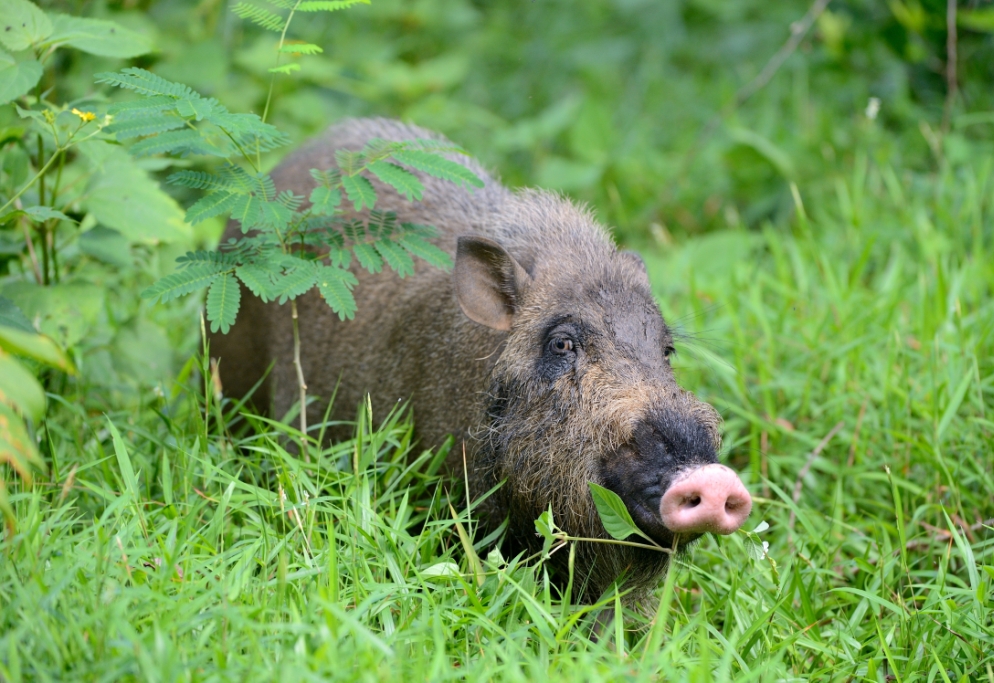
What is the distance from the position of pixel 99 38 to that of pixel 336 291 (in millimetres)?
1412

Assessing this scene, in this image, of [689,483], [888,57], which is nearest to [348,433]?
[689,483]

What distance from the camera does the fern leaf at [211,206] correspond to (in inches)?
127

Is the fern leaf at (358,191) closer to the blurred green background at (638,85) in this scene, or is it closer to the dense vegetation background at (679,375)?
the dense vegetation background at (679,375)

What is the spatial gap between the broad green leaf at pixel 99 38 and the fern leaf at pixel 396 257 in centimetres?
122

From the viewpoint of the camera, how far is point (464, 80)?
919 centimetres

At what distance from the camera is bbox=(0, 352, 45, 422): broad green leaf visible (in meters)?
1.99

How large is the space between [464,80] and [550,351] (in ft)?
21.1

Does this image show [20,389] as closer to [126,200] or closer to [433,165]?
[433,165]

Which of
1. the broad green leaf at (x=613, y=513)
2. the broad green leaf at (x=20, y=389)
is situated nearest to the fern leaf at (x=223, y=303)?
the broad green leaf at (x=20, y=389)

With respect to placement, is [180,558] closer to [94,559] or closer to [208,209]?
[94,559]

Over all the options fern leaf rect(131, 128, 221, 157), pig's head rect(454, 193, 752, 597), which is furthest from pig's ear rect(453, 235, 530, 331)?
fern leaf rect(131, 128, 221, 157)

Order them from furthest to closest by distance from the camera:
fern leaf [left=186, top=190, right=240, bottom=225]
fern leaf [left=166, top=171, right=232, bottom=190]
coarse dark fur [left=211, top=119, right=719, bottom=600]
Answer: fern leaf [left=166, top=171, right=232, bottom=190]
fern leaf [left=186, top=190, right=240, bottom=225]
coarse dark fur [left=211, top=119, right=719, bottom=600]

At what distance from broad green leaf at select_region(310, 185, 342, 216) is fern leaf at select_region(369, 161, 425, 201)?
0.17 meters

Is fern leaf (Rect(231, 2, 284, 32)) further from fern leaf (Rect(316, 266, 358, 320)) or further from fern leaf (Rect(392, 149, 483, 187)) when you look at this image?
fern leaf (Rect(316, 266, 358, 320))
